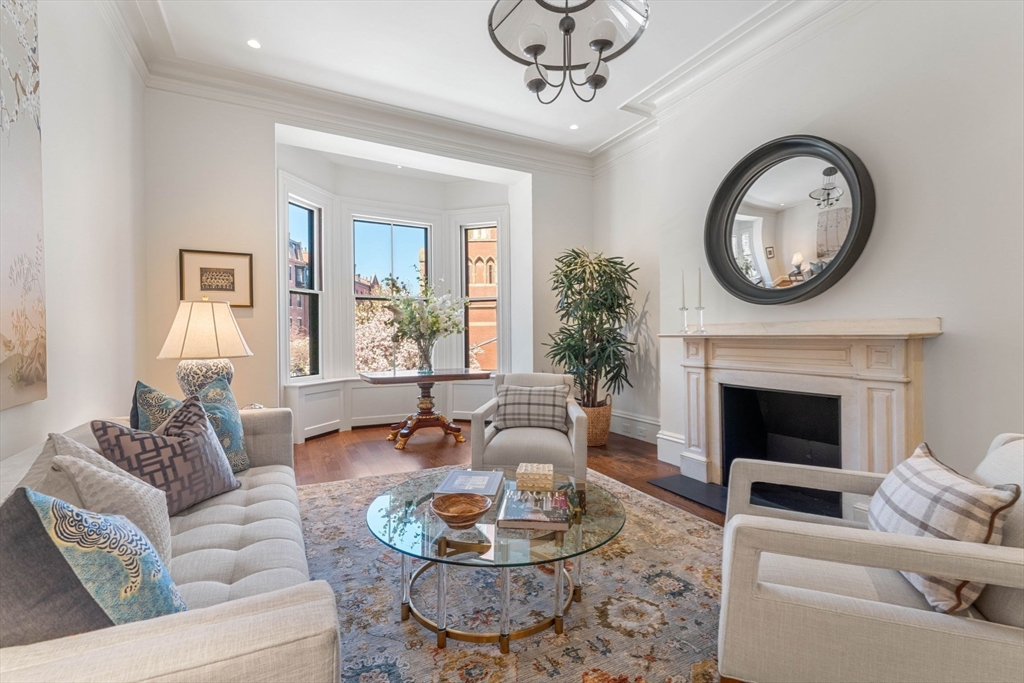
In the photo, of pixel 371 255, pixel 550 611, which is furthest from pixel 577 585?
pixel 371 255

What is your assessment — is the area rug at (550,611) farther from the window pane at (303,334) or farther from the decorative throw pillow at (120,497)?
the window pane at (303,334)

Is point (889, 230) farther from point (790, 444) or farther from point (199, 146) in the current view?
point (199, 146)

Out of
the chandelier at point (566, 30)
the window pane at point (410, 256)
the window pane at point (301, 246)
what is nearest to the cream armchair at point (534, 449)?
the chandelier at point (566, 30)

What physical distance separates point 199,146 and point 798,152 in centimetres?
423

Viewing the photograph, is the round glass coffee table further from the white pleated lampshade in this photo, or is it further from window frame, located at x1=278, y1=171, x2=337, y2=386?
window frame, located at x1=278, y1=171, x2=337, y2=386

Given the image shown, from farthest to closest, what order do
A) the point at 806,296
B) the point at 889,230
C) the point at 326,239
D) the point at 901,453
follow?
the point at 326,239 < the point at 806,296 < the point at 889,230 < the point at 901,453

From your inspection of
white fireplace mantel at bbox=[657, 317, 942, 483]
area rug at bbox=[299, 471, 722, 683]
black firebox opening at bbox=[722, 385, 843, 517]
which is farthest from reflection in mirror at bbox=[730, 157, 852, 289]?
area rug at bbox=[299, 471, 722, 683]

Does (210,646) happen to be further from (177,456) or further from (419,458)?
(419,458)

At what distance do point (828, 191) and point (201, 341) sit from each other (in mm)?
3769

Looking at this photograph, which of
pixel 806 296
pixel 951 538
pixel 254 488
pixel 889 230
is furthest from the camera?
pixel 806 296

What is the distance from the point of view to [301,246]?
15.8ft

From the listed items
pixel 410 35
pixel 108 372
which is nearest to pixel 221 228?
pixel 108 372

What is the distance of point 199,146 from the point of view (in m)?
3.48

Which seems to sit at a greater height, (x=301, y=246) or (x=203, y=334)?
(x=301, y=246)
